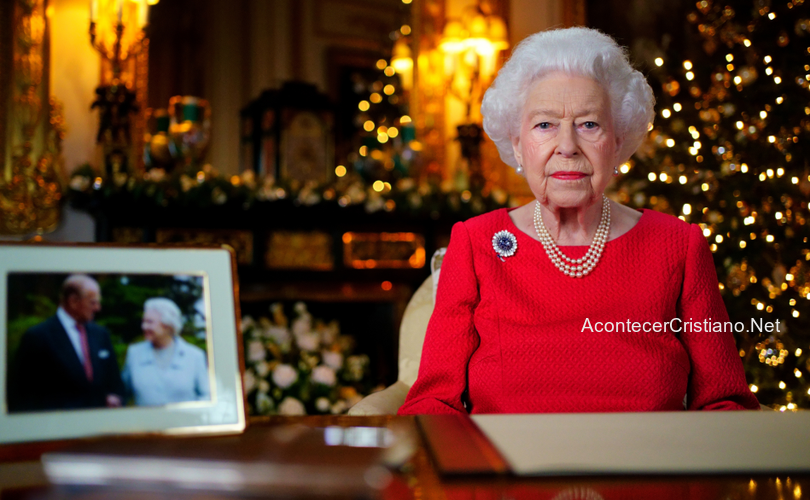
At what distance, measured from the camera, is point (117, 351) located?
633 mm

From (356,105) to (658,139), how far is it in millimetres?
1999

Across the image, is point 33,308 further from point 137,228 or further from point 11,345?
point 137,228

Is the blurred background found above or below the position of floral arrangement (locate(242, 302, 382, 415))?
above

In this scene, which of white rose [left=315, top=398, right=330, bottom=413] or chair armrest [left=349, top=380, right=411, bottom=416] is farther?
white rose [left=315, top=398, right=330, bottom=413]

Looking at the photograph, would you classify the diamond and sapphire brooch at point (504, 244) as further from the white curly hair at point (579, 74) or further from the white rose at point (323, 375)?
the white rose at point (323, 375)

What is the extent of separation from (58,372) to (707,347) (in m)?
1.14

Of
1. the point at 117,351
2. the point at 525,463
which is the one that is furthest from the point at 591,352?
the point at 117,351

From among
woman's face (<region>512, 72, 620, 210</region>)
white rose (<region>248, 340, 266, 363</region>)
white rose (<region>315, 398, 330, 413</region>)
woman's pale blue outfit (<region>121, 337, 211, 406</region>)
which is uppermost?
woman's face (<region>512, 72, 620, 210</region>)

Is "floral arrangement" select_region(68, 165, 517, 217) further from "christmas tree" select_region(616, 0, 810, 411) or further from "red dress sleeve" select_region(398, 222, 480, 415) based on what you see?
"red dress sleeve" select_region(398, 222, 480, 415)

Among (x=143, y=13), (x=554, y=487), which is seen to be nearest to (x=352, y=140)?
(x=143, y=13)

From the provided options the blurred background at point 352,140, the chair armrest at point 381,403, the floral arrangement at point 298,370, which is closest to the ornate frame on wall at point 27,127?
the blurred background at point 352,140

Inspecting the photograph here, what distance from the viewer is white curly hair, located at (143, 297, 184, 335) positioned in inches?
26.0

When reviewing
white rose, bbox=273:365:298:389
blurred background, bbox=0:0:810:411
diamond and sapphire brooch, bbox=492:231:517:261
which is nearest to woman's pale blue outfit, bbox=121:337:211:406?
diamond and sapphire brooch, bbox=492:231:517:261

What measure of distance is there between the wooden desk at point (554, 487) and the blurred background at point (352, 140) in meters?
2.29
